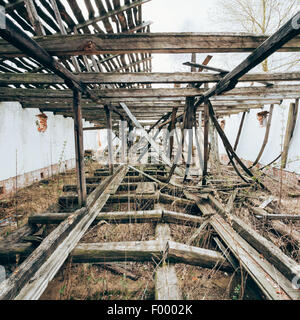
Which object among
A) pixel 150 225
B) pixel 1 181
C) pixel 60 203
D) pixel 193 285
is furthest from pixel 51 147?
pixel 193 285

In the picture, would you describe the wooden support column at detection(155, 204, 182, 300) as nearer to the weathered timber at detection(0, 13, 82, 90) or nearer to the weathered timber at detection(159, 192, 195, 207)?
the weathered timber at detection(159, 192, 195, 207)

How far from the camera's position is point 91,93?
3807mm

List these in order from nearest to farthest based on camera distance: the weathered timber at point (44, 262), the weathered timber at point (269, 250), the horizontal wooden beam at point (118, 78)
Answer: the weathered timber at point (44, 262) < the weathered timber at point (269, 250) < the horizontal wooden beam at point (118, 78)

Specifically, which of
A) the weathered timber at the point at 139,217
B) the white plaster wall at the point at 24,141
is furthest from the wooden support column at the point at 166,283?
the white plaster wall at the point at 24,141

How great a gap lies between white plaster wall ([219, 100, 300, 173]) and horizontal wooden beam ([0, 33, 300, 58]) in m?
4.39

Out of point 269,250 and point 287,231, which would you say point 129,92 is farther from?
point 287,231

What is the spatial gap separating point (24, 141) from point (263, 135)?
10110 mm

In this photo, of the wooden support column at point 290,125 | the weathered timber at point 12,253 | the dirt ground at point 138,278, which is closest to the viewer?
the dirt ground at point 138,278

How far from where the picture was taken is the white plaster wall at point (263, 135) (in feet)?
20.1

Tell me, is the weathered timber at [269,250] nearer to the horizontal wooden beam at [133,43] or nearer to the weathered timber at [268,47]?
the weathered timber at [268,47]

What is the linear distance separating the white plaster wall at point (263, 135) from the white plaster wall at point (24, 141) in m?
7.53

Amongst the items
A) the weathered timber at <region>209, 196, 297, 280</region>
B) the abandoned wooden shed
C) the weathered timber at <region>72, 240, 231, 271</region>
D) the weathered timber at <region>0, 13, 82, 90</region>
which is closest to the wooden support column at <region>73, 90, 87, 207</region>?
the abandoned wooden shed

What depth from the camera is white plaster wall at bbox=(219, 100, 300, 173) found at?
20.1 feet
